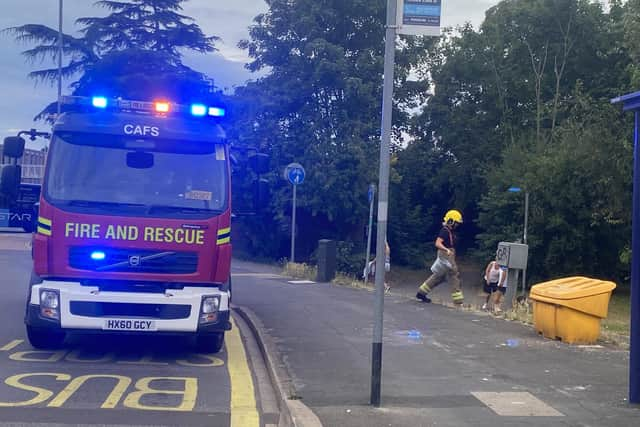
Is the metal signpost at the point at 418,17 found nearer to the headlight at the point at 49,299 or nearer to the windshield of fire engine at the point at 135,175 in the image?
the windshield of fire engine at the point at 135,175

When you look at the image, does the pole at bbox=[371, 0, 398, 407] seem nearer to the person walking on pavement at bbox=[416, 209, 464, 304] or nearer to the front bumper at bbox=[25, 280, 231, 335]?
the front bumper at bbox=[25, 280, 231, 335]

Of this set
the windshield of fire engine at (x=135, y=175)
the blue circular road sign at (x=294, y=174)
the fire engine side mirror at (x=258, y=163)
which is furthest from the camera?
the blue circular road sign at (x=294, y=174)

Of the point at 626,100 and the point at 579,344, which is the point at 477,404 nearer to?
the point at 626,100

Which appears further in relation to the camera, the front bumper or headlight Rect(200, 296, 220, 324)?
headlight Rect(200, 296, 220, 324)

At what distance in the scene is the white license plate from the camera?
945cm

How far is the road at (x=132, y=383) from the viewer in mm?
7320

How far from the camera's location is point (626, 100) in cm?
764

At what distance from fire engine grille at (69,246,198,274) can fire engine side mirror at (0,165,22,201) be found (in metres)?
1.57

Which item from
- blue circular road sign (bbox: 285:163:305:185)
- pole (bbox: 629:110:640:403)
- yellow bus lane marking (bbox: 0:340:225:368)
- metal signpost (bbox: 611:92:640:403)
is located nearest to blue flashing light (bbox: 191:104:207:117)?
yellow bus lane marking (bbox: 0:340:225:368)

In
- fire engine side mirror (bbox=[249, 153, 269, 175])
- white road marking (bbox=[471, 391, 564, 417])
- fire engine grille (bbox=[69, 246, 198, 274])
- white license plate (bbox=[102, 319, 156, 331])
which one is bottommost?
white road marking (bbox=[471, 391, 564, 417])

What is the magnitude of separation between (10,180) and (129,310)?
2.39m

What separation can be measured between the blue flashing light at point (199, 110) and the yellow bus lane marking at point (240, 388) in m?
3.07

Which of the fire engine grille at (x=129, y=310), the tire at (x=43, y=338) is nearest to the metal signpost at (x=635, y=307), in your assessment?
the fire engine grille at (x=129, y=310)

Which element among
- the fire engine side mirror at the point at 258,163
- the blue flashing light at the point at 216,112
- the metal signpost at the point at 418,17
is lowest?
the fire engine side mirror at the point at 258,163
